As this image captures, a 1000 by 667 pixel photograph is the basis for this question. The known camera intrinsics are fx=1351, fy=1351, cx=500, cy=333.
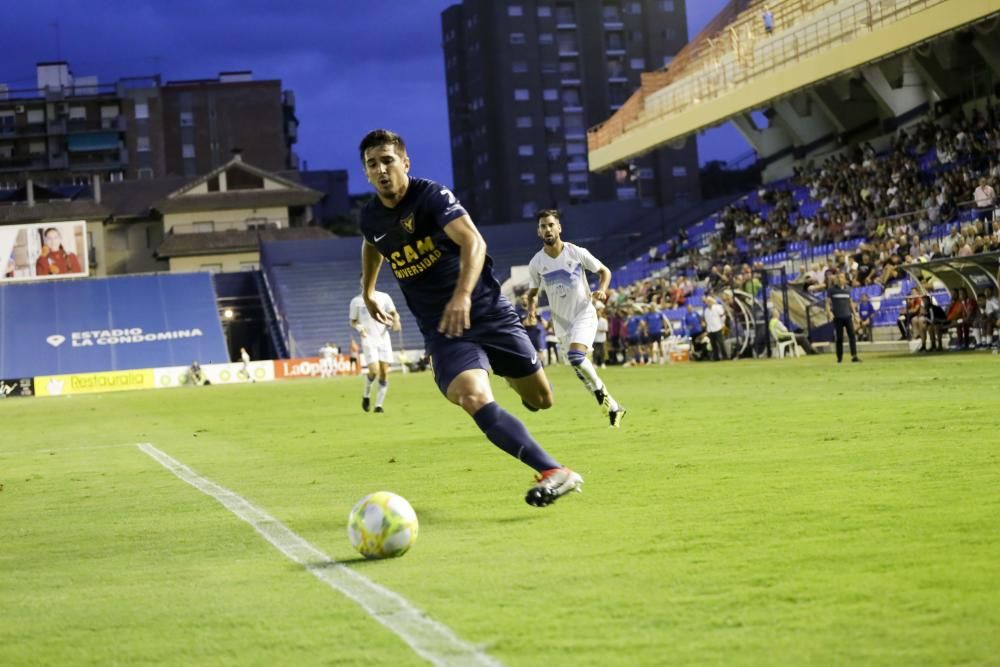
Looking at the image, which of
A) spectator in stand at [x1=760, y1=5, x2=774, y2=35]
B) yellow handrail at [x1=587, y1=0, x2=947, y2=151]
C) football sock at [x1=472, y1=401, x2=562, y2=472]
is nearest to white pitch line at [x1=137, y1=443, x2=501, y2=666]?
football sock at [x1=472, y1=401, x2=562, y2=472]

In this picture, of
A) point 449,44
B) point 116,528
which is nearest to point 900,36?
point 116,528

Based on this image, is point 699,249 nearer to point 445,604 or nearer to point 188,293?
point 188,293

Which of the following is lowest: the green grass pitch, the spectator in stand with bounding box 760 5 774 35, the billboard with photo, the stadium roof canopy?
the green grass pitch

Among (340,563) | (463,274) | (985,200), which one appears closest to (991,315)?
(985,200)

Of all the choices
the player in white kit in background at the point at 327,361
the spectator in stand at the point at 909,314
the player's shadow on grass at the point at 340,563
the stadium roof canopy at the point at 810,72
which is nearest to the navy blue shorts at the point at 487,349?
the player's shadow on grass at the point at 340,563

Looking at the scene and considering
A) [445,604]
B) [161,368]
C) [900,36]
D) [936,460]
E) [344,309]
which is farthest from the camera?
[344,309]

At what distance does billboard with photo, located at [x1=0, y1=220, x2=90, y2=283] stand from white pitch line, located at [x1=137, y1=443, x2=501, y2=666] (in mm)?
62554

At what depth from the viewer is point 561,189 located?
114 meters

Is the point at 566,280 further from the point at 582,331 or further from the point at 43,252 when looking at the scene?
the point at 43,252

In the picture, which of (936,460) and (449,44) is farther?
(449,44)

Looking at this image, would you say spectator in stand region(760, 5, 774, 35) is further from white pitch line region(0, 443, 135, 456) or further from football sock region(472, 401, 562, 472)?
football sock region(472, 401, 562, 472)

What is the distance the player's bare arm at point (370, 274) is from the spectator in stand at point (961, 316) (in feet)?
74.6

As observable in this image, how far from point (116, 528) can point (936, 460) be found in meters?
5.77

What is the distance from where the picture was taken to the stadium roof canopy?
1615 inches
